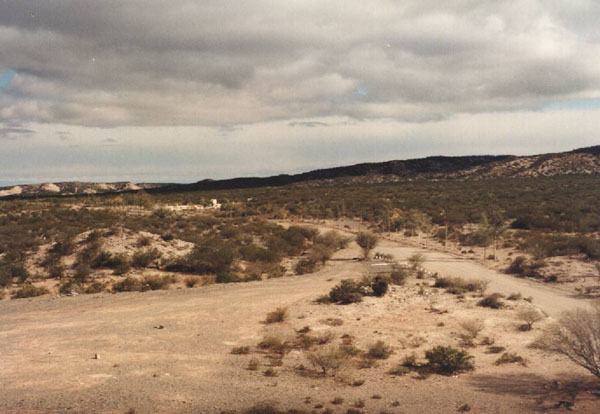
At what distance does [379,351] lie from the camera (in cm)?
1405

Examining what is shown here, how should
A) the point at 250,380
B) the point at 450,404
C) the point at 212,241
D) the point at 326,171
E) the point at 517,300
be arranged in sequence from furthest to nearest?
the point at 326,171, the point at 212,241, the point at 517,300, the point at 250,380, the point at 450,404

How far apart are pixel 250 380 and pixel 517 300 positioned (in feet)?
45.8

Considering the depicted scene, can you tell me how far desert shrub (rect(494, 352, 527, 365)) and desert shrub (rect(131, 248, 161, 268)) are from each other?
2218cm

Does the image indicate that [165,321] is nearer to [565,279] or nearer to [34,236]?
[34,236]

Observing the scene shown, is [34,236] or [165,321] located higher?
[34,236]

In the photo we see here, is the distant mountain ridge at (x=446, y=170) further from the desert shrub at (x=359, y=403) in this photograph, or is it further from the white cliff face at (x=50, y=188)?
the desert shrub at (x=359, y=403)

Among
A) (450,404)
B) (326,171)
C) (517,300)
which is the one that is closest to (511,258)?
(517,300)

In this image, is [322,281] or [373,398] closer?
[373,398]

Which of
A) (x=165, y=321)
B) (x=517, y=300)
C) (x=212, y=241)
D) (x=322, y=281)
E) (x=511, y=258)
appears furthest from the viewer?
(x=212, y=241)

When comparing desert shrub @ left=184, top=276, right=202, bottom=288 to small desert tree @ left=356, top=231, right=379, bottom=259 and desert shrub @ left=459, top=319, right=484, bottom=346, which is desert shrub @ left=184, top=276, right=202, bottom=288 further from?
desert shrub @ left=459, top=319, right=484, bottom=346

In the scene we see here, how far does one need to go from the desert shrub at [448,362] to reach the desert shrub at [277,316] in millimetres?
6758

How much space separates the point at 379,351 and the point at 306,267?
15.3 m

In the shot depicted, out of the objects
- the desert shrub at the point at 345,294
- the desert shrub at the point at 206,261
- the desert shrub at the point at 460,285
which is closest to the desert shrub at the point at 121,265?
the desert shrub at the point at 206,261

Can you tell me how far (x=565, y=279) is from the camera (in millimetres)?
24078
